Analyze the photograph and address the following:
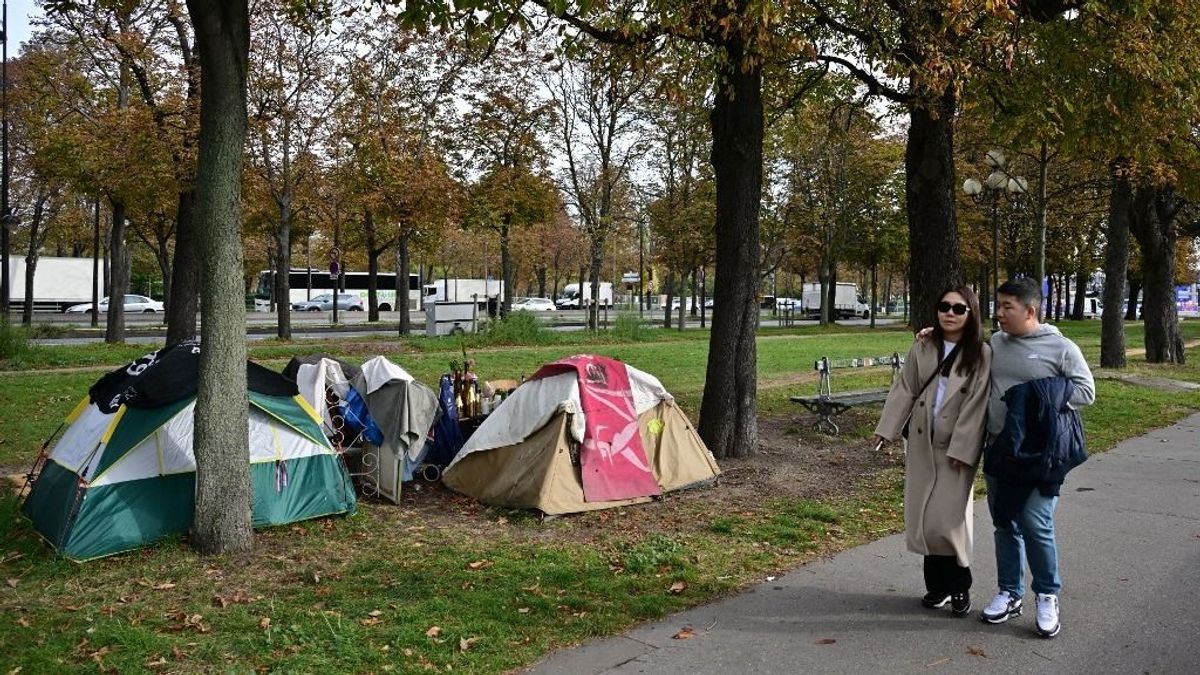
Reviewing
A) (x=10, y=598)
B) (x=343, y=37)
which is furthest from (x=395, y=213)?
(x=10, y=598)

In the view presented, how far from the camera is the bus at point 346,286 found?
204 feet

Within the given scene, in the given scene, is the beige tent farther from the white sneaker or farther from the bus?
the bus

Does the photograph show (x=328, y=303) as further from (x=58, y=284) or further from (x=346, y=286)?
(x=58, y=284)

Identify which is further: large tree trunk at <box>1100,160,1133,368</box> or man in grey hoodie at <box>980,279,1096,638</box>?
large tree trunk at <box>1100,160,1133,368</box>

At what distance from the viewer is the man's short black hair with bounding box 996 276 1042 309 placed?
4.72 metres

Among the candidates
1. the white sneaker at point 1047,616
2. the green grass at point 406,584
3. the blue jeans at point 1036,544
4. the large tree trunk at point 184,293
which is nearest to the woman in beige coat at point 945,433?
the blue jeans at point 1036,544

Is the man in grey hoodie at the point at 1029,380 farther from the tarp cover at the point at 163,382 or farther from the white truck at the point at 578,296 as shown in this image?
the white truck at the point at 578,296

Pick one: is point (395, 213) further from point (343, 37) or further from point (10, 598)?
point (10, 598)

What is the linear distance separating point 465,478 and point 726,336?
3142 mm

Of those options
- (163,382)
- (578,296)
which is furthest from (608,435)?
(578,296)

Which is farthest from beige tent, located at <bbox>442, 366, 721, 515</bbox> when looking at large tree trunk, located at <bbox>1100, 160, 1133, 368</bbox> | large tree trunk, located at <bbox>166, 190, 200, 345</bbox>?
large tree trunk, located at <bbox>1100, 160, 1133, 368</bbox>

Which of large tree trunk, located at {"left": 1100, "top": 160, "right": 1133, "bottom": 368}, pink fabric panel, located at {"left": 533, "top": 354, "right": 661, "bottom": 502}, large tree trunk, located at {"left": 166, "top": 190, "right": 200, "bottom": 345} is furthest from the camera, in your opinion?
large tree trunk, located at {"left": 1100, "top": 160, "right": 1133, "bottom": 368}

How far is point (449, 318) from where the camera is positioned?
27391 mm

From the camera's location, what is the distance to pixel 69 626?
490 centimetres
